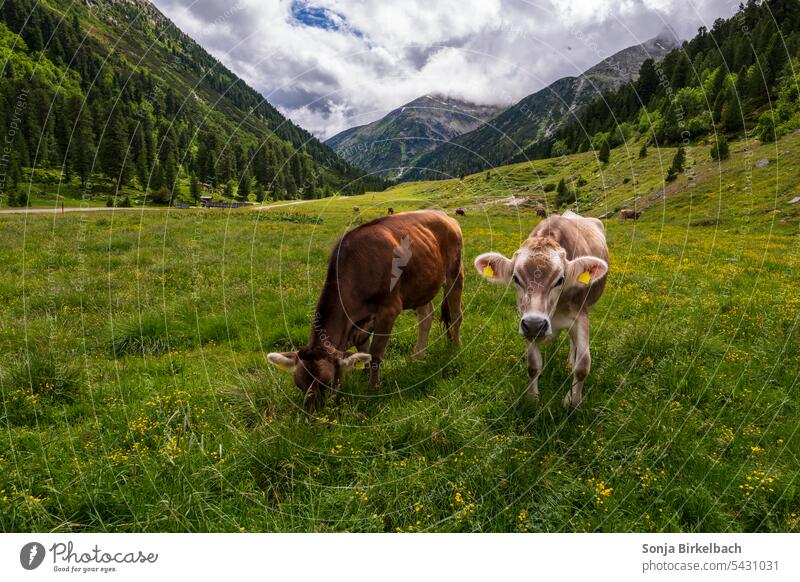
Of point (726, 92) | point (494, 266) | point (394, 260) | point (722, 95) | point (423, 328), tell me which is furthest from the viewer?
point (722, 95)

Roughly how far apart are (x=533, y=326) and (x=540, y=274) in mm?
723

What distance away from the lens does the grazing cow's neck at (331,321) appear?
585 centimetres

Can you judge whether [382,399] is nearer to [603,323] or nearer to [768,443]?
[768,443]

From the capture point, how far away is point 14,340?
8031mm

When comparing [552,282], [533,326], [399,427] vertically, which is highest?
[552,282]

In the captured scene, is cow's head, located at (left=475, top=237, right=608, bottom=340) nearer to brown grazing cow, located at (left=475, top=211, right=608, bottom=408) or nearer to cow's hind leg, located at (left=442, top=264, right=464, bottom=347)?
brown grazing cow, located at (left=475, top=211, right=608, bottom=408)

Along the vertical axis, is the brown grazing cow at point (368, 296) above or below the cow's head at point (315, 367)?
above

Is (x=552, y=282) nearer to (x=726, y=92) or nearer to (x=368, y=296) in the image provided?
(x=368, y=296)

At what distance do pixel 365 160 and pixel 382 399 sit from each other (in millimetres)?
7017

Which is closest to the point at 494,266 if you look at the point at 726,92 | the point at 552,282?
the point at 552,282

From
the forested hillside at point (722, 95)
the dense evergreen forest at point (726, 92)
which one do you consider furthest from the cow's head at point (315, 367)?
the dense evergreen forest at point (726, 92)

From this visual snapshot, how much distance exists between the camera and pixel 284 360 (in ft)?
18.2

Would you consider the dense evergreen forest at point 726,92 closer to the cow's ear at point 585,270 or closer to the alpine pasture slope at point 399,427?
the alpine pasture slope at point 399,427

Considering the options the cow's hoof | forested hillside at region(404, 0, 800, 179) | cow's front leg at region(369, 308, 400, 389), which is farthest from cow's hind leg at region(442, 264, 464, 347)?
forested hillside at region(404, 0, 800, 179)
